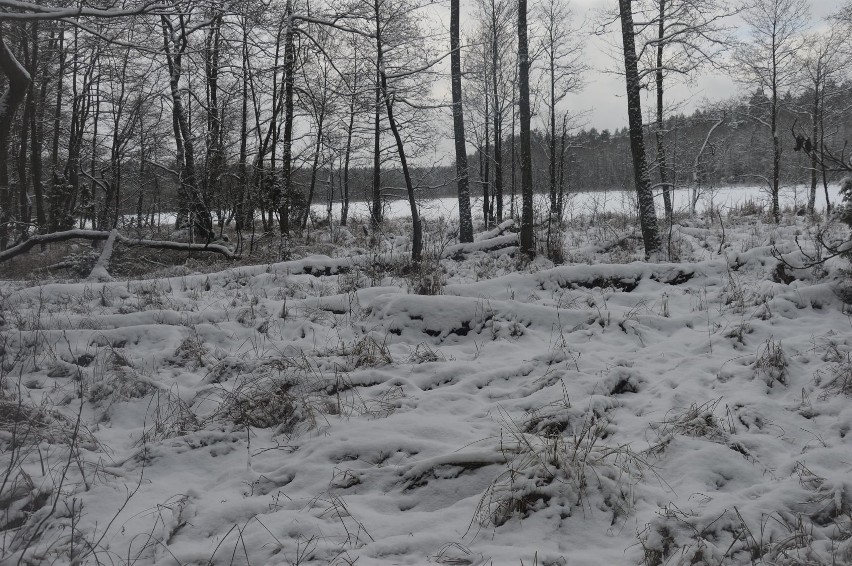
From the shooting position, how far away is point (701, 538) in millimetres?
2225

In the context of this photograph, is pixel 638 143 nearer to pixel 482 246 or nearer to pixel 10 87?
pixel 482 246

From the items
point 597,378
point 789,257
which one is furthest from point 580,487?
point 789,257

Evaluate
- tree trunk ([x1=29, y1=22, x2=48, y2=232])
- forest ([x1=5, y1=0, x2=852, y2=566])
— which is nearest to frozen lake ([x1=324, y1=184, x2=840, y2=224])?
forest ([x1=5, y1=0, x2=852, y2=566])

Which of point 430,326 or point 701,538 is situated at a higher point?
point 430,326

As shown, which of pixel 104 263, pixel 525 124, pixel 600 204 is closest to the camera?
pixel 104 263

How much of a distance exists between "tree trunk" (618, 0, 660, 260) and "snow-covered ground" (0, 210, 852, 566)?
11.3ft

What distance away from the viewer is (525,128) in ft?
33.2

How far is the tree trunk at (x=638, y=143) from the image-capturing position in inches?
371

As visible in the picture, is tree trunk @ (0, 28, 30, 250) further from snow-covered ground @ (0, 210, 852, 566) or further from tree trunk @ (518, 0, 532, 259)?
tree trunk @ (518, 0, 532, 259)

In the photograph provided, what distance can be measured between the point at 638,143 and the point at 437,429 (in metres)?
8.44

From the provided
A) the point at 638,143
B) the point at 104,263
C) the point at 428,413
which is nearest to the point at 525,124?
the point at 638,143

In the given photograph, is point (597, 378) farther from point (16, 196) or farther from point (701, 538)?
point (16, 196)

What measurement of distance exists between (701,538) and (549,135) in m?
21.0

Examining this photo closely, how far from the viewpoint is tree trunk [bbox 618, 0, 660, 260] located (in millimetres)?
9414
